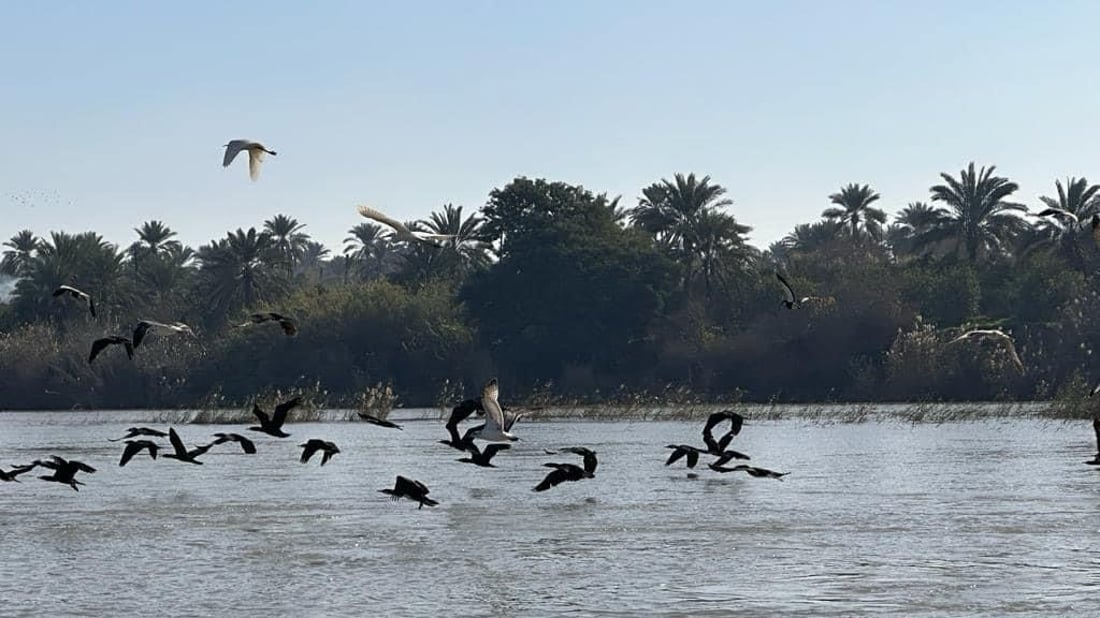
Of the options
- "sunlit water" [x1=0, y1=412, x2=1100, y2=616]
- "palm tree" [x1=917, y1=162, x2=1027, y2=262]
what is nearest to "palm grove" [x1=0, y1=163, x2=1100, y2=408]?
"palm tree" [x1=917, y1=162, x2=1027, y2=262]

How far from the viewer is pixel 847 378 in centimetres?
8650

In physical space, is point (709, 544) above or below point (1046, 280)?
below

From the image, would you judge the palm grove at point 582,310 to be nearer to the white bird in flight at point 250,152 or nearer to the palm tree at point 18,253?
the palm tree at point 18,253

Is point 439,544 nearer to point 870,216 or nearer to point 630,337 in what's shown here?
point 630,337

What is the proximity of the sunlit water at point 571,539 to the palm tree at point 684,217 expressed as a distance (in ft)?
157

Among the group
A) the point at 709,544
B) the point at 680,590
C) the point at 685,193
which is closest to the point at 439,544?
the point at 709,544

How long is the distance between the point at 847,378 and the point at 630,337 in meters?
11.6

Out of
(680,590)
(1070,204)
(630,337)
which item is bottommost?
(680,590)

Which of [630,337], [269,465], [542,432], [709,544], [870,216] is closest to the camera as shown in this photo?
[709,544]

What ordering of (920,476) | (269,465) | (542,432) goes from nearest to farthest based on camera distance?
(920,476) < (269,465) < (542,432)

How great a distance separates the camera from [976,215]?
92062mm

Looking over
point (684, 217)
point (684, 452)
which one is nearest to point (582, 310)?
point (684, 217)

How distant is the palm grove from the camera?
8681cm

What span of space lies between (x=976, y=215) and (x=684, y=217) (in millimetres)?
14636
